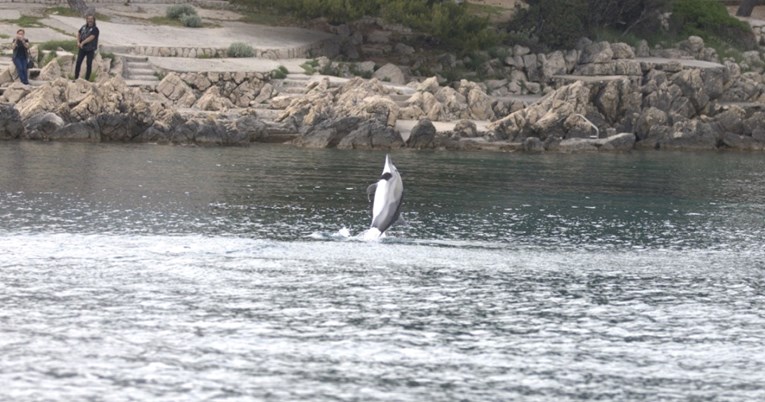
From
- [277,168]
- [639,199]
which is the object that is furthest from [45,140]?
[639,199]

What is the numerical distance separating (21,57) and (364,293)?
83.1 feet

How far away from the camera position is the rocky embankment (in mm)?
34562

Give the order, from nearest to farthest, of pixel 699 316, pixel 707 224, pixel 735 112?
pixel 699 316, pixel 707 224, pixel 735 112

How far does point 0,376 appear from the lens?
33.4ft

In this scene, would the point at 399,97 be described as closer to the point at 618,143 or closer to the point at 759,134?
the point at 618,143

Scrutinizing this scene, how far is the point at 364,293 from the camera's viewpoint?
13.7 metres

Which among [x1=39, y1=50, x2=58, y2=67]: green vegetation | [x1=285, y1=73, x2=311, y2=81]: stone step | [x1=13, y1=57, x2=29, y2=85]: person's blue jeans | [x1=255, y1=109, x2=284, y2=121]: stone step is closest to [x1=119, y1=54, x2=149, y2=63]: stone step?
[x1=39, y1=50, x2=58, y2=67]: green vegetation

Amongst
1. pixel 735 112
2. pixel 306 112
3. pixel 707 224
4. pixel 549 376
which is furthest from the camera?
pixel 735 112

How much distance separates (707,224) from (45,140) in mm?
18615

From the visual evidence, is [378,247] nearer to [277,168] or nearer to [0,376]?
[0,376]

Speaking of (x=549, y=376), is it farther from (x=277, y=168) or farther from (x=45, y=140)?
(x=45, y=140)

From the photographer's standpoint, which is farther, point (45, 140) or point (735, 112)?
point (735, 112)

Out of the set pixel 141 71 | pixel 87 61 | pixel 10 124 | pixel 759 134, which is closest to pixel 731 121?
pixel 759 134

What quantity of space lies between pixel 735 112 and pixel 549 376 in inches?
1295
